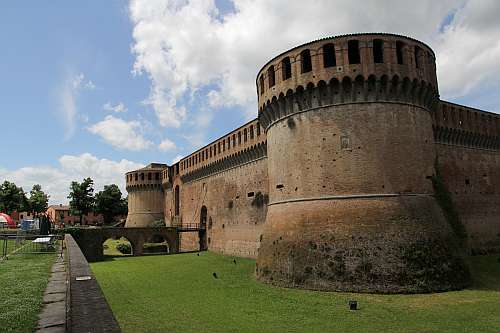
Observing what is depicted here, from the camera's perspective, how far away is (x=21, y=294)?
7.34m

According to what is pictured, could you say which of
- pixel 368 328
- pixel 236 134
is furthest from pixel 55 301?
pixel 236 134

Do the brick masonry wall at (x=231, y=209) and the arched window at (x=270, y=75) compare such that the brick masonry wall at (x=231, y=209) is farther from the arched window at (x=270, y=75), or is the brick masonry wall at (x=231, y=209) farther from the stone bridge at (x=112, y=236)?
the arched window at (x=270, y=75)

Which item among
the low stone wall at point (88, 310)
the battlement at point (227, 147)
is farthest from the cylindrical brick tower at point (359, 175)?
the low stone wall at point (88, 310)

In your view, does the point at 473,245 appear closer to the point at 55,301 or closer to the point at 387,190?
the point at 387,190

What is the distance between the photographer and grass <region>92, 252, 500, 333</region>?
11070 mm

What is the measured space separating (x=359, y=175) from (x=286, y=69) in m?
6.73

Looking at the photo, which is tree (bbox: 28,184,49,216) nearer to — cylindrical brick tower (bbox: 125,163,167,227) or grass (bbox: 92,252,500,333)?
cylindrical brick tower (bbox: 125,163,167,227)

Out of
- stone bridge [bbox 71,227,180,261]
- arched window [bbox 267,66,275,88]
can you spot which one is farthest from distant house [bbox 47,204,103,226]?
arched window [bbox 267,66,275,88]

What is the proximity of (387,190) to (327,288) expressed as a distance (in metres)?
4.99

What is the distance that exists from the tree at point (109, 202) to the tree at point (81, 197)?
266 cm

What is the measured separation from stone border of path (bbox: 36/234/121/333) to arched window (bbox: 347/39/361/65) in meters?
14.6

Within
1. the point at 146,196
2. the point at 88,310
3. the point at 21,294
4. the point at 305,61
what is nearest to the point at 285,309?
the point at 21,294

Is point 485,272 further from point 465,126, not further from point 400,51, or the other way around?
point 400,51

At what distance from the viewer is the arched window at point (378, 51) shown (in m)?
17.4
